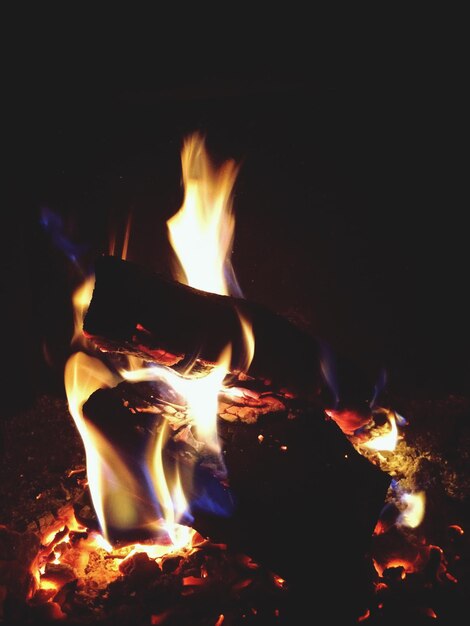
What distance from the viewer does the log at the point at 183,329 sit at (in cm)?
194

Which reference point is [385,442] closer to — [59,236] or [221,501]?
[221,501]

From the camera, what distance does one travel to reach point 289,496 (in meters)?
1.88

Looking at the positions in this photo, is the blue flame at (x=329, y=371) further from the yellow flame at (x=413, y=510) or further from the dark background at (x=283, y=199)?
the dark background at (x=283, y=199)

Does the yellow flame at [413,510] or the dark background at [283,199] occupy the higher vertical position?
the dark background at [283,199]

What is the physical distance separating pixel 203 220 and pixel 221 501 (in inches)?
72.6

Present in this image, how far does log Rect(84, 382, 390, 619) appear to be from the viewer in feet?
5.98

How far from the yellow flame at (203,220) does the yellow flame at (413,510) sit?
165cm

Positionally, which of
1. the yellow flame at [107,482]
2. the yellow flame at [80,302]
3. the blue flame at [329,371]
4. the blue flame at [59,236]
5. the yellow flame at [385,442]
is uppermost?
the blue flame at [59,236]

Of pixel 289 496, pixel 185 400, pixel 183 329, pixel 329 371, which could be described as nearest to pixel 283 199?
pixel 329 371

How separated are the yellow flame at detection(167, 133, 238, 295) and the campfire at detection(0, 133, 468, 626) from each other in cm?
81

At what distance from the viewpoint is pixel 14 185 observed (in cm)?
301

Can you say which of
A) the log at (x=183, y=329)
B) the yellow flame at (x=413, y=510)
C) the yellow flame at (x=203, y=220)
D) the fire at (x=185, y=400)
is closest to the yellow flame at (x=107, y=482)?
the fire at (x=185, y=400)

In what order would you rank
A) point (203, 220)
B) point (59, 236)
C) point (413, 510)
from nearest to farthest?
point (413, 510) < point (203, 220) < point (59, 236)

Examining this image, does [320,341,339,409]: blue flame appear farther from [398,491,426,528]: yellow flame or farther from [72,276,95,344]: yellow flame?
[72,276,95,344]: yellow flame
